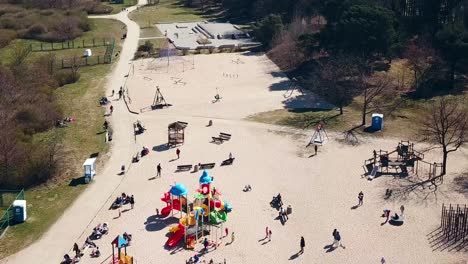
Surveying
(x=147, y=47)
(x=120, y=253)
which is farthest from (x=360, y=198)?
(x=147, y=47)

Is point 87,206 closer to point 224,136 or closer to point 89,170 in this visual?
point 89,170

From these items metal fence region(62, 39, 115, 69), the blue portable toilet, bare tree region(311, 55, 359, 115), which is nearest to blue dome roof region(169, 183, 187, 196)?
the blue portable toilet

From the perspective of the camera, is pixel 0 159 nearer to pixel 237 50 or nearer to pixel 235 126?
pixel 235 126

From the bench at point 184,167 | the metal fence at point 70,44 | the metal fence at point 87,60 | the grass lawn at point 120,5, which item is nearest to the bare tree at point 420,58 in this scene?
the bench at point 184,167

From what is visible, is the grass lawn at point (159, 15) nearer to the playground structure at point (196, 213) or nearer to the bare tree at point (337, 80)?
the bare tree at point (337, 80)

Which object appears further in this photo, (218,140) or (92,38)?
(92,38)

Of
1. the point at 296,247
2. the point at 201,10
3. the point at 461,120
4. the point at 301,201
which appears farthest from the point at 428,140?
A: the point at 201,10
